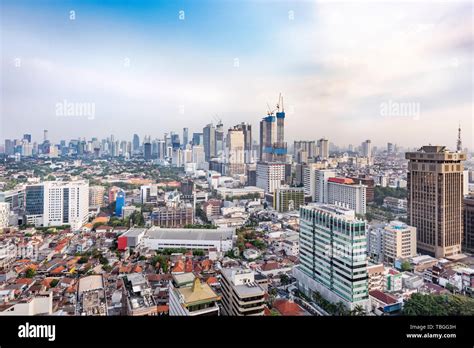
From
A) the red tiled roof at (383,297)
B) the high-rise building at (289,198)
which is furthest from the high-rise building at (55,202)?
the red tiled roof at (383,297)

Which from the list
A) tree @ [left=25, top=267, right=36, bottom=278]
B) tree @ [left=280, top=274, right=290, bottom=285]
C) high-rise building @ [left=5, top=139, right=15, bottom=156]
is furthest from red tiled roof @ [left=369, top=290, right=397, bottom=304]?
high-rise building @ [left=5, top=139, right=15, bottom=156]

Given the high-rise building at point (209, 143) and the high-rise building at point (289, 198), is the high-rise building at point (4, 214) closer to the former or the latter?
the high-rise building at point (289, 198)

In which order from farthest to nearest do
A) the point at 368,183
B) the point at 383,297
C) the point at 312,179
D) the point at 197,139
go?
the point at 197,139, the point at 312,179, the point at 368,183, the point at 383,297

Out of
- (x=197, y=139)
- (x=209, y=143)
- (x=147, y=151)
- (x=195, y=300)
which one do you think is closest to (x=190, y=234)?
(x=195, y=300)

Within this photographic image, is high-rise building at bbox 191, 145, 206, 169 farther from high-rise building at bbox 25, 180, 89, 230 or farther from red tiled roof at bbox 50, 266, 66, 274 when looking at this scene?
red tiled roof at bbox 50, 266, 66, 274

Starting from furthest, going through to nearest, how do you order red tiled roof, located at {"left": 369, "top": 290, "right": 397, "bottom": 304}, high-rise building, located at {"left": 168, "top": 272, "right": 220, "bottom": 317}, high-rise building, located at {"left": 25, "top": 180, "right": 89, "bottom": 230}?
high-rise building, located at {"left": 25, "top": 180, "right": 89, "bottom": 230}, red tiled roof, located at {"left": 369, "top": 290, "right": 397, "bottom": 304}, high-rise building, located at {"left": 168, "top": 272, "right": 220, "bottom": 317}

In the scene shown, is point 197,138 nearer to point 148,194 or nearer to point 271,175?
point 148,194
